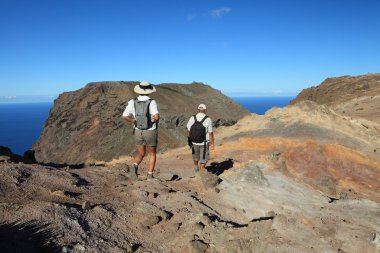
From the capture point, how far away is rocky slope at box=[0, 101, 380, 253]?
5227 mm

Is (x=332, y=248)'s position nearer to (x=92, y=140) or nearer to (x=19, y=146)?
(x=92, y=140)

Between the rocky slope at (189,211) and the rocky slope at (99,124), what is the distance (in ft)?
50.2

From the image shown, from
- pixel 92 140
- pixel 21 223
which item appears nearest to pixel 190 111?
pixel 92 140

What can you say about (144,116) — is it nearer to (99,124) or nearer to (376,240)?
(376,240)

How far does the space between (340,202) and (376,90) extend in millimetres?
37477

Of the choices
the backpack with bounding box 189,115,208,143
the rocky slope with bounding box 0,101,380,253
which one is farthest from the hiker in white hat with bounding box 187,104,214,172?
the rocky slope with bounding box 0,101,380,253

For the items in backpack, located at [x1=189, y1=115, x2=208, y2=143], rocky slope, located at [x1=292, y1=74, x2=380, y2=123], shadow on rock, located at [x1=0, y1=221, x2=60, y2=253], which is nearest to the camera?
shadow on rock, located at [x1=0, y1=221, x2=60, y2=253]

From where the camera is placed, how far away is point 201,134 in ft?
32.3

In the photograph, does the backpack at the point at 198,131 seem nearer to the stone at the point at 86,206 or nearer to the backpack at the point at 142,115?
the backpack at the point at 142,115

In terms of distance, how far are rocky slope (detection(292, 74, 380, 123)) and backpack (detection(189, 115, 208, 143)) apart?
24.9 metres

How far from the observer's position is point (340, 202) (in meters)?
9.98

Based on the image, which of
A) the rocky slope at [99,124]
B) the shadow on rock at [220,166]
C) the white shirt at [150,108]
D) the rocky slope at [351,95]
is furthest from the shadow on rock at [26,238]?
the rocky slope at [351,95]

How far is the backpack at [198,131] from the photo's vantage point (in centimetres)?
984

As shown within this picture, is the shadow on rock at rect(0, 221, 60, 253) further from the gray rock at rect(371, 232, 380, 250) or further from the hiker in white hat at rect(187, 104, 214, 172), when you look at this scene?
the gray rock at rect(371, 232, 380, 250)
